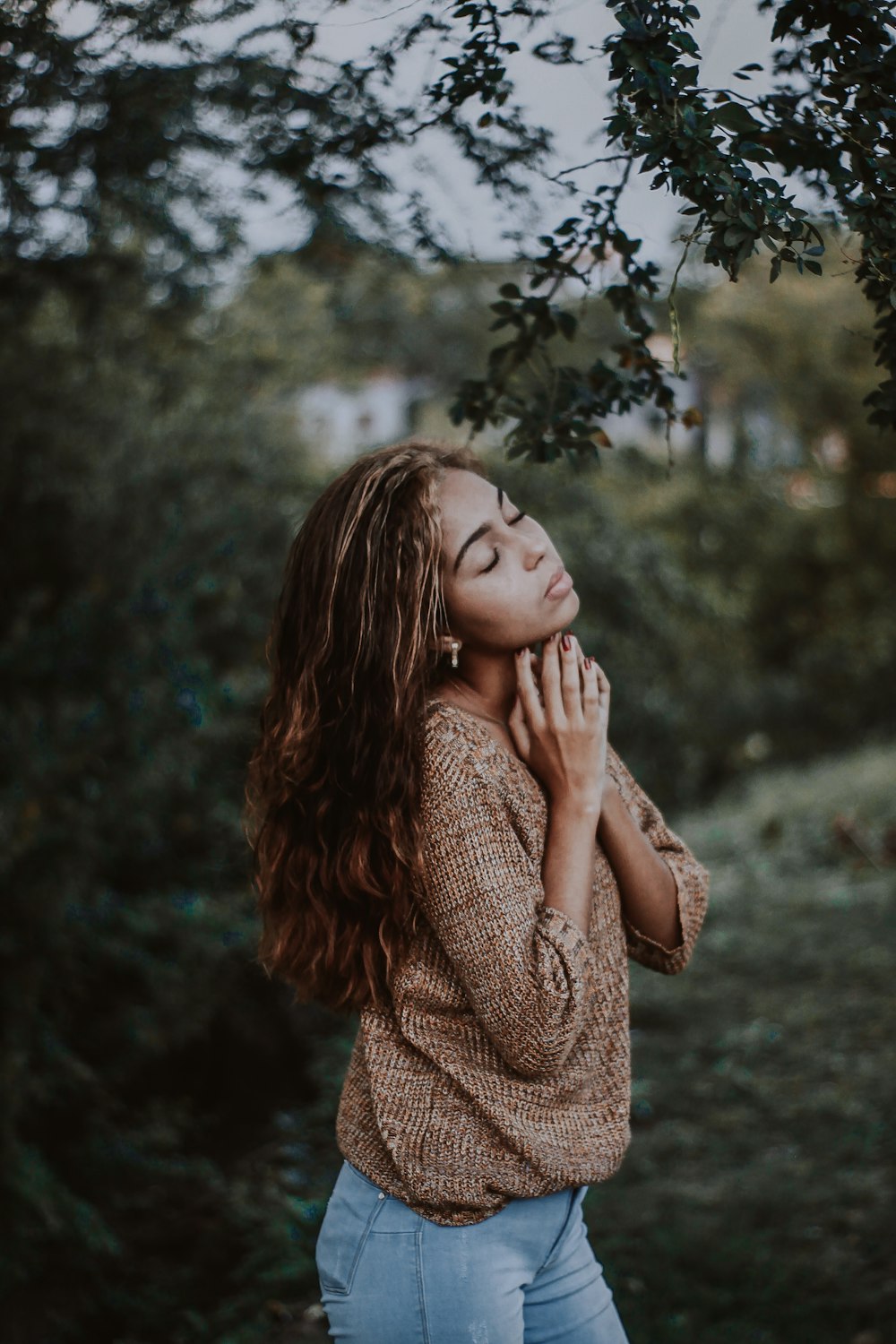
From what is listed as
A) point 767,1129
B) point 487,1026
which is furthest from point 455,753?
point 767,1129

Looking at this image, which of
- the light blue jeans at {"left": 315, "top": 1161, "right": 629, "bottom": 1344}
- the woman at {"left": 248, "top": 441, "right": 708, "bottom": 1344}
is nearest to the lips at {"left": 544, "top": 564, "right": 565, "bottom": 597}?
the woman at {"left": 248, "top": 441, "right": 708, "bottom": 1344}

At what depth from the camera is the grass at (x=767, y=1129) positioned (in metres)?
3.26

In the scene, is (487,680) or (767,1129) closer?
(487,680)

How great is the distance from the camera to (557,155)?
7.23 ft

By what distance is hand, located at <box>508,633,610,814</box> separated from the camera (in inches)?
68.6

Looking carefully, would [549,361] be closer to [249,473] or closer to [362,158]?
[362,158]

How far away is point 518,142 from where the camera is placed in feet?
7.36

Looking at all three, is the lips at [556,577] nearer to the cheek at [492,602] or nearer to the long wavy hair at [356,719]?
the cheek at [492,602]

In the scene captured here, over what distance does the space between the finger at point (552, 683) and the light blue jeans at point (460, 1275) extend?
2.31 feet

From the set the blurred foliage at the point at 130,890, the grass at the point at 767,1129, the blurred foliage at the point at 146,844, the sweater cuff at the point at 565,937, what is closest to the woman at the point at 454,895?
the sweater cuff at the point at 565,937

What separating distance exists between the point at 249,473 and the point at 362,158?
3.93 m

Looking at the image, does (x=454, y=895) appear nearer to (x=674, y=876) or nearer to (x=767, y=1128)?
(x=674, y=876)

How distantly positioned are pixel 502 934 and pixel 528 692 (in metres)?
0.40

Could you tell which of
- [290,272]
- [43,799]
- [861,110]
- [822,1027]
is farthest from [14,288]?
[290,272]
